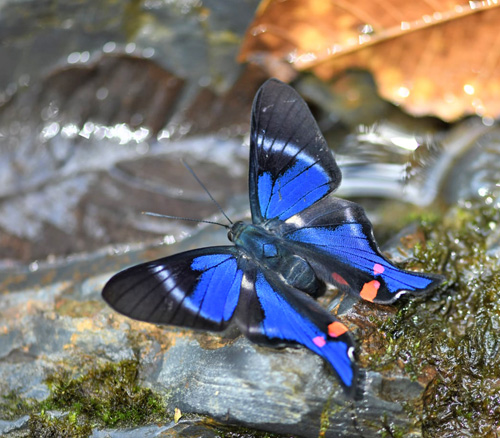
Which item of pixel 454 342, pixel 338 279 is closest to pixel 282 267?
pixel 338 279

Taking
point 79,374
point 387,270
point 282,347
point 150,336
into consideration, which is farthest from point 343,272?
point 79,374

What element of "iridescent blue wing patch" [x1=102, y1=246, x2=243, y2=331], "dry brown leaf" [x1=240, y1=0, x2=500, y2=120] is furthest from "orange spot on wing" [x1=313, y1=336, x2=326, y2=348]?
"dry brown leaf" [x1=240, y1=0, x2=500, y2=120]

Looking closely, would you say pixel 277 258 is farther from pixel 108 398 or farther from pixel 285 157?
pixel 108 398

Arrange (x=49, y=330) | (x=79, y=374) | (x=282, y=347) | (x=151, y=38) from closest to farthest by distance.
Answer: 1. (x=282, y=347)
2. (x=79, y=374)
3. (x=49, y=330)
4. (x=151, y=38)

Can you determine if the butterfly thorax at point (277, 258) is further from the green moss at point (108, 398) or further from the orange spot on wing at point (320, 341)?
the green moss at point (108, 398)

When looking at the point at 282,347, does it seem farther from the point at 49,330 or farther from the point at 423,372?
the point at 49,330

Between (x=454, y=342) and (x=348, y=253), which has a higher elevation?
(x=348, y=253)
